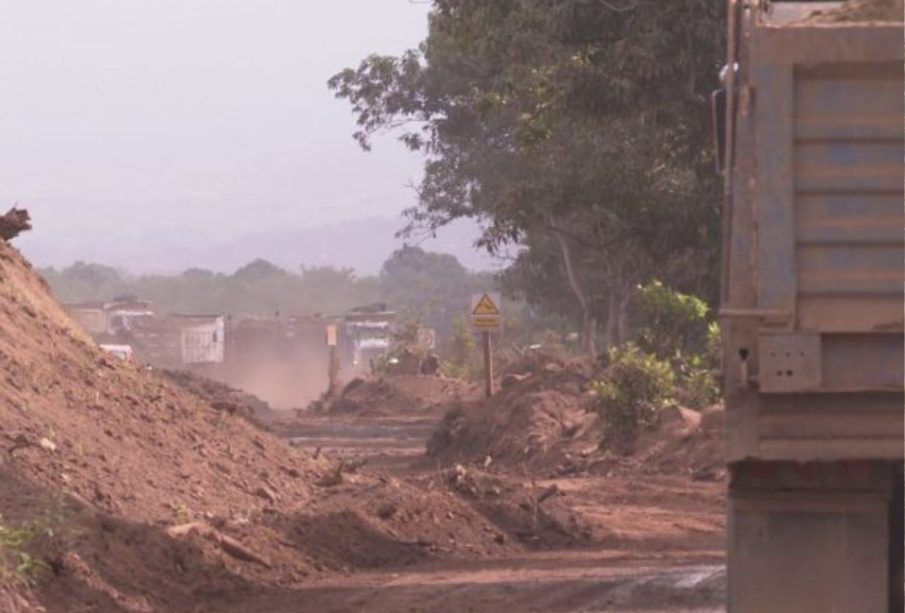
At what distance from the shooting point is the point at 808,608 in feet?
25.5

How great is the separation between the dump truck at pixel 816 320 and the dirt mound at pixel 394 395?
35.3 meters

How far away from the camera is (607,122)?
1006 inches

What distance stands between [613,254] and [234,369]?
34769mm

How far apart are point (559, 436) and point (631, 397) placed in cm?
263

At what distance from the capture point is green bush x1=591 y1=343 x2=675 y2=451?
25.4 meters

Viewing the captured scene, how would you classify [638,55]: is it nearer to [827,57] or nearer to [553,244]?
[827,57]

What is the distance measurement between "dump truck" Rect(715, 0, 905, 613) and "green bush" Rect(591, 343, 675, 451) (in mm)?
17411

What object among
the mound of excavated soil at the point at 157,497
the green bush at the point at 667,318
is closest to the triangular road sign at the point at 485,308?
the green bush at the point at 667,318

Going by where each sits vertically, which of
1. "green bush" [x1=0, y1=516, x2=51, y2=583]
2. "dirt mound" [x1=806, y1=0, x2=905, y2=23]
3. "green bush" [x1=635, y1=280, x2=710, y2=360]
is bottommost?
"green bush" [x1=0, y1=516, x2=51, y2=583]

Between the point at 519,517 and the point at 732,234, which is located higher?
the point at 732,234

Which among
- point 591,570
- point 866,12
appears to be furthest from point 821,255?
point 591,570

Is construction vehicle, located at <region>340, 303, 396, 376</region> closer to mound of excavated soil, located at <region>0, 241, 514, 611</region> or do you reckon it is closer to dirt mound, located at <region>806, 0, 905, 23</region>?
mound of excavated soil, located at <region>0, 241, 514, 611</region>

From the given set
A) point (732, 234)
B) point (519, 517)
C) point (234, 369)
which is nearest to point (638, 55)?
point (519, 517)

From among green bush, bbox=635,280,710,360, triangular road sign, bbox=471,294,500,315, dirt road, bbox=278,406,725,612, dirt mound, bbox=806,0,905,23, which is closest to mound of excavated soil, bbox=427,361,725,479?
triangular road sign, bbox=471,294,500,315
